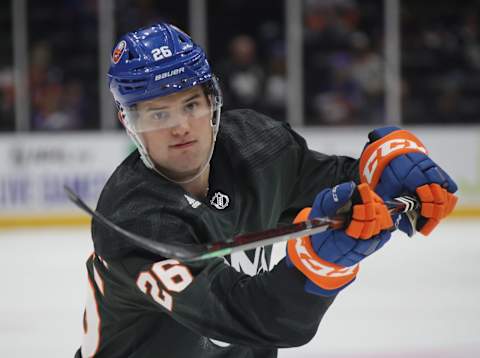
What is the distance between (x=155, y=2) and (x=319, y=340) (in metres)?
4.61

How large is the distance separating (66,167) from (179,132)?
486cm

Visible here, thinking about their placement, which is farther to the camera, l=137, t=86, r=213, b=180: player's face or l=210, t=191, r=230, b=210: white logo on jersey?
l=210, t=191, r=230, b=210: white logo on jersey

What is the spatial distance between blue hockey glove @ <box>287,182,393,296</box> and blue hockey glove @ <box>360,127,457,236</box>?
1.49ft

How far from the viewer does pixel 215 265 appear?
1648 millimetres

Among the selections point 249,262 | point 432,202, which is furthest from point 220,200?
point 432,202

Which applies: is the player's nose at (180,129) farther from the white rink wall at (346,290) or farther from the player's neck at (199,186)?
the white rink wall at (346,290)

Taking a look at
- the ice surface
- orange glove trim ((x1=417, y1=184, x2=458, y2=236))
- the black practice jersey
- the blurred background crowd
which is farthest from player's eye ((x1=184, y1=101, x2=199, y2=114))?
the blurred background crowd

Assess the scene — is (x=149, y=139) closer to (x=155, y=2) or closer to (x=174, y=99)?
(x=174, y=99)

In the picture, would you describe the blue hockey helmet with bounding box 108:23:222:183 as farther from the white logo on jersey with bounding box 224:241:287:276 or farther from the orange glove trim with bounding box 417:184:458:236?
the orange glove trim with bounding box 417:184:458:236

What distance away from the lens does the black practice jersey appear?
158cm

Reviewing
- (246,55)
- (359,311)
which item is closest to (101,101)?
(246,55)

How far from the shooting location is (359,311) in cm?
374

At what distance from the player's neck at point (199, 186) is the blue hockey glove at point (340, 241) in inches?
19.6

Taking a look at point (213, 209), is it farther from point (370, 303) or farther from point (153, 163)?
point (370, 303)
